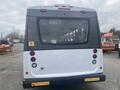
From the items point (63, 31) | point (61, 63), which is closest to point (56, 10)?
point (63, 31)

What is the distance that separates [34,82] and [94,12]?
9.83 feet

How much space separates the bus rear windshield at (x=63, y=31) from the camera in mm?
8430

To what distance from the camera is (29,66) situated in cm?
816

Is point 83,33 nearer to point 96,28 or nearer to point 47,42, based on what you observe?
point 96,28

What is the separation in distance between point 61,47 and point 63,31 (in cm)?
56

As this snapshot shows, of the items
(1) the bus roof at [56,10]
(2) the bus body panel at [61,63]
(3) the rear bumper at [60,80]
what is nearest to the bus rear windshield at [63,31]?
(1) the bus roof at [56,10]

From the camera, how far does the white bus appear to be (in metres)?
8.16

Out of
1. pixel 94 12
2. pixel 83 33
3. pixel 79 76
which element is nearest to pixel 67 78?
pixel 79 76

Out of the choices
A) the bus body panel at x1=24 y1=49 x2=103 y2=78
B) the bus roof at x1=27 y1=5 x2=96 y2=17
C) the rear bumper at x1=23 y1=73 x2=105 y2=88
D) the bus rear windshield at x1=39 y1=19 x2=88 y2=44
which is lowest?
the rear bumper at x1=23 y1=73 x2=105 y2=88

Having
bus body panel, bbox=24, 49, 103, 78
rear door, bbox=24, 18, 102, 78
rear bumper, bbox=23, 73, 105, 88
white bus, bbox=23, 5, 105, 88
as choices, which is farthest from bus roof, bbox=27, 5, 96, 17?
rear bumper, bbox=23, 73, 105, 88

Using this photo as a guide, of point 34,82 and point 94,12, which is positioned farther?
point 94,12

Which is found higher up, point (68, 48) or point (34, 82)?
point (68, 48)

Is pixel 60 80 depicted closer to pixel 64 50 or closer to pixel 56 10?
pixel 64 50

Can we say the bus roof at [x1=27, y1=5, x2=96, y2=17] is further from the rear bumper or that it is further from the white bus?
the rear bumper
